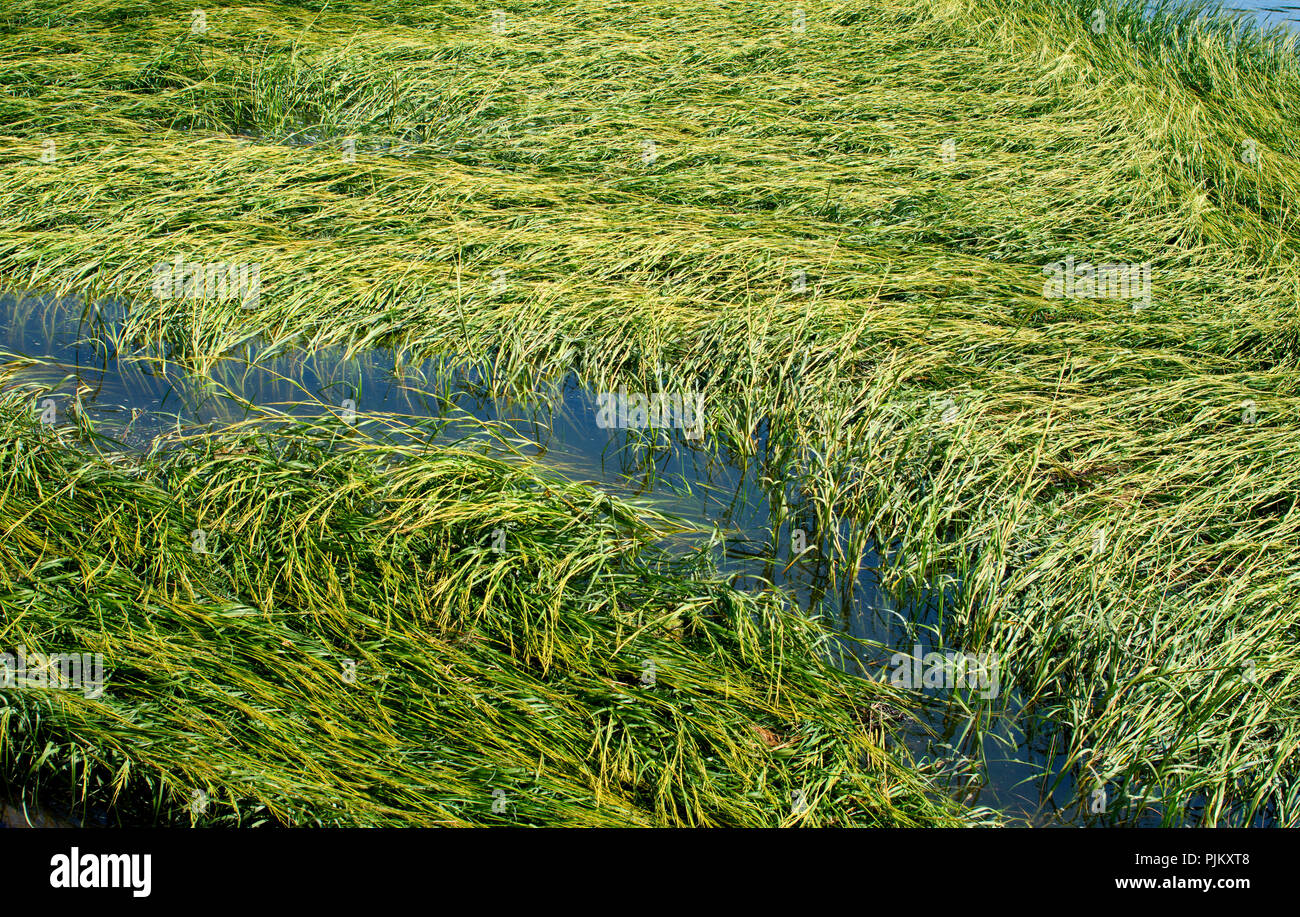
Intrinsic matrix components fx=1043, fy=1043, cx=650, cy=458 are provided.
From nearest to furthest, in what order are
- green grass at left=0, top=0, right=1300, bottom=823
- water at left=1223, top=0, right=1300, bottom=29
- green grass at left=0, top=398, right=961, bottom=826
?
green grass at left=0, top=398, right=961, bottom=826, green grass at left=0, top=0, right=1300, bottom=823, water at left=1223, top=0, right=1300, bottom=29

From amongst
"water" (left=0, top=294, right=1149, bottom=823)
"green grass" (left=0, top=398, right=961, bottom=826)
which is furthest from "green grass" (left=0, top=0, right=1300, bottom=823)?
"green grass" (left=0, top=398, right=961, bottom=826)

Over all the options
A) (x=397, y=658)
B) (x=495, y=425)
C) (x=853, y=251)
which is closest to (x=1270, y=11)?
(x=853, y=251)

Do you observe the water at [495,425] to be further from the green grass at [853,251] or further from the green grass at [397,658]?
the green grass at [397,658]

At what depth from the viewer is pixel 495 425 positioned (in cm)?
395

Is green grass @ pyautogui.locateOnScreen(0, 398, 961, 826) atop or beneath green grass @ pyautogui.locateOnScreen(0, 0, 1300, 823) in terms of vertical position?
beneath

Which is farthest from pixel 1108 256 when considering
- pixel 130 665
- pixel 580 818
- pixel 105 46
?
pixel 105 46

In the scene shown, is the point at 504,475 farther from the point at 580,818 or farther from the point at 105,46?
the point at 105,46

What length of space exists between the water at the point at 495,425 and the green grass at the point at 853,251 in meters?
0.11

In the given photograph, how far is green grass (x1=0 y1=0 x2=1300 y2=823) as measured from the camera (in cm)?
312

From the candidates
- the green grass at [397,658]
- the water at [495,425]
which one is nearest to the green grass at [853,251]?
the water at [495,425]

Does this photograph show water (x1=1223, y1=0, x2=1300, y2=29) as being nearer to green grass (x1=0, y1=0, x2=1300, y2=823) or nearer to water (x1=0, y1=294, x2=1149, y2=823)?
green grass (x1=0, y1=0, x2=1300, y2=823)

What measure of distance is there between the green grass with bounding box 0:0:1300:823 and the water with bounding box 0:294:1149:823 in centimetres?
11

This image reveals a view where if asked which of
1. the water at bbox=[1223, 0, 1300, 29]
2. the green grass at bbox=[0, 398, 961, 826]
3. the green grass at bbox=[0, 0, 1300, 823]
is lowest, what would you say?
the green grass at bbox=[0, 398, 961, 826]

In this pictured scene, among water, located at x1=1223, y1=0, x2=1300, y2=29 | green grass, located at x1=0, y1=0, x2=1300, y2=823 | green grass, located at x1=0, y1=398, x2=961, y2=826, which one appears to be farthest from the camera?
water, located at x1=1223, y1=0, x2=1300, y2=29
